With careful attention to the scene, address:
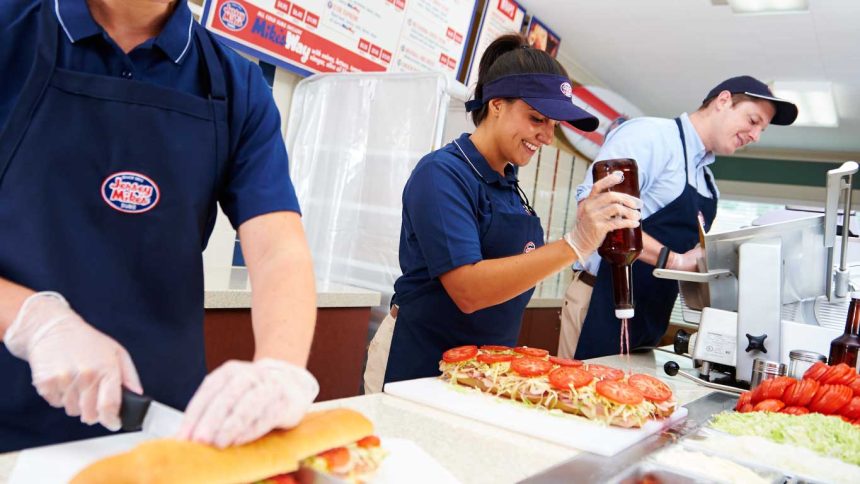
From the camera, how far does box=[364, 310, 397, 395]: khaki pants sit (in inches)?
89.4

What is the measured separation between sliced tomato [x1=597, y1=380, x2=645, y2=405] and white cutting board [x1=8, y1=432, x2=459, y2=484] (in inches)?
22.8

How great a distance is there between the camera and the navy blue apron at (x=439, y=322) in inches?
83.4

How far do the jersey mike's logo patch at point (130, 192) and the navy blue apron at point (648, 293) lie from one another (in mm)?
2013

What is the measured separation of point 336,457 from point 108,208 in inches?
24.1

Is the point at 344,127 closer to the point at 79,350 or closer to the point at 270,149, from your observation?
the point at 270,149

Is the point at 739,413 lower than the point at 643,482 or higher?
higher

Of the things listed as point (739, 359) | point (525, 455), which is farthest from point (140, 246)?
point (739, 359)

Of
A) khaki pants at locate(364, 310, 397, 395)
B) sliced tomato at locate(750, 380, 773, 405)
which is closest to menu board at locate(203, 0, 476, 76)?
khaki pants at locate(364, 310, 397, 395)

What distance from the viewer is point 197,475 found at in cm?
87

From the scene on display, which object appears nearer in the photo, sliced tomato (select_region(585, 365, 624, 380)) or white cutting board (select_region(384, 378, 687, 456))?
white cutting board (select_region(384, 378, 687, 456))

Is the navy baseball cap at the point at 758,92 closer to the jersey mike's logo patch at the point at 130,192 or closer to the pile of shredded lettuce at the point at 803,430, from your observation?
the pile of shredded lettuce at the point at 803,430

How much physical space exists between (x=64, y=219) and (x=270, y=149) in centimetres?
41

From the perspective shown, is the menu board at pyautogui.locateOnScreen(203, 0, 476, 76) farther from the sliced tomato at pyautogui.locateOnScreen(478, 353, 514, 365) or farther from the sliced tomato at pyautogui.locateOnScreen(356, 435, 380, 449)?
the sliced tomato at pyautogui.locateOnScreen(356, 435, 380, 449)

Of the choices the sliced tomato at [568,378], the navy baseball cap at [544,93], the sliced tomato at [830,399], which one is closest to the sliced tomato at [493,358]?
the sliced tomato at [568,378]
